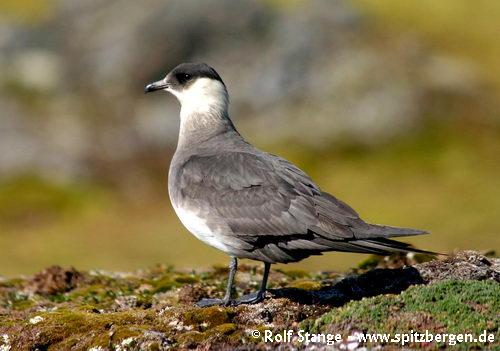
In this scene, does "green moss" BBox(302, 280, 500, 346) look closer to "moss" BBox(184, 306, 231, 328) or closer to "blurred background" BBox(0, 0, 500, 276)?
"moss" BBox(184, 306, 231, 328)

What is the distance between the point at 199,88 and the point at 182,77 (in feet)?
1.64

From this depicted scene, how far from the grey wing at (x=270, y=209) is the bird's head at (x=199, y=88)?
2.34 meters

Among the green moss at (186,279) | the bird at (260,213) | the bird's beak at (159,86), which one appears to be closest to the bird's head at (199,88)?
the bird's beak at (159,86)

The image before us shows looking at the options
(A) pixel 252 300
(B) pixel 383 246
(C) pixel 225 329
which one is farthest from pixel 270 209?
(C) pixel 225 329

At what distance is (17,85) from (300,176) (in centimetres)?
5869

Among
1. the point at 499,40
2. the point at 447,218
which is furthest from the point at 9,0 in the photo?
the point at 447,218

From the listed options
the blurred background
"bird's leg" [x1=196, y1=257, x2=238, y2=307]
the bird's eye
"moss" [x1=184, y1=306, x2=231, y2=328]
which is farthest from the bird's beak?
the blurred background

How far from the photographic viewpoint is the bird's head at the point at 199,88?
17850 mm

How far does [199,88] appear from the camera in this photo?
18.0m

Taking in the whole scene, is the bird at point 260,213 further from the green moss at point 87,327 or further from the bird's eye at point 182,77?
the bird's eye at point 182,77

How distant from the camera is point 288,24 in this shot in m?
72.6

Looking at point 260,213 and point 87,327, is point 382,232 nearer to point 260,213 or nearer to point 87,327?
point 260,213

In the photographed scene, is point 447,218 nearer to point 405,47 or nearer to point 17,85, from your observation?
point 405,47

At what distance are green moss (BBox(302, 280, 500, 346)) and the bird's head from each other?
5820 mm
